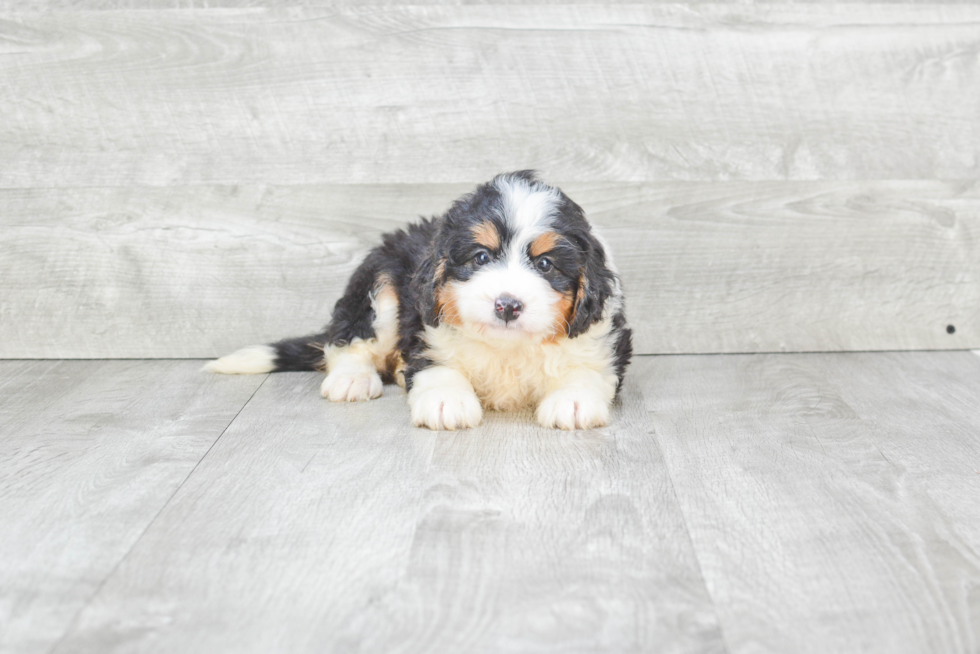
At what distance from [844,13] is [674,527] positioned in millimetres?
2490

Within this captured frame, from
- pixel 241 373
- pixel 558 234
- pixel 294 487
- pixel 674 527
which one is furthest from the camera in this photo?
pixel 241 373

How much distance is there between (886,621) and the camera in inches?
69.2

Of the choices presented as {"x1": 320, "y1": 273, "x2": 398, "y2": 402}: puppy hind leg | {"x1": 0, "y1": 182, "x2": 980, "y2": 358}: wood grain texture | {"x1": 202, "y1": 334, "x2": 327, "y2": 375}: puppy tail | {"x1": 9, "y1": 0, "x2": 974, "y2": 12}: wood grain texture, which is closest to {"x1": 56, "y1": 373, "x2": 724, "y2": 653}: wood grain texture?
{"x1": 320, "y1": 273, "x2": 398, "y2": 402}: puppy hind leg

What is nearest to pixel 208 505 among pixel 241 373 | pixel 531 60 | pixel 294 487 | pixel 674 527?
pixel 294 487

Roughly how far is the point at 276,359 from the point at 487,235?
3.93 ft

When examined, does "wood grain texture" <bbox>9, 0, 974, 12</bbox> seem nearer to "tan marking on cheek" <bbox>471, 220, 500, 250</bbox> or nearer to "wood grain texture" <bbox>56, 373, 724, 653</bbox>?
"tan marking on cheek" <bbox>471, 220, 500, 250</bbox>

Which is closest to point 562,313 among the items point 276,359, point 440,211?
point 440,211

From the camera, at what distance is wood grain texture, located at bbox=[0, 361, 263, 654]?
1.87 meters

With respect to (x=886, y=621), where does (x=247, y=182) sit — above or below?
above

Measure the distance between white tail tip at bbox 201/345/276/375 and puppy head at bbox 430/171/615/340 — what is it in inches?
37.9

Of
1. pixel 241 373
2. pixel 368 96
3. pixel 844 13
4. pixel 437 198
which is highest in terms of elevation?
pixel 844 13

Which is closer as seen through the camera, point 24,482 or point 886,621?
point 886,621

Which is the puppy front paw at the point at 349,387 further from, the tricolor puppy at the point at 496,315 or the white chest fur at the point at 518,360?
the white chest fur at the point at 518,360

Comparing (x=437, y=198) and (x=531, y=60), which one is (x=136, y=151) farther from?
(x=531, y=60)
